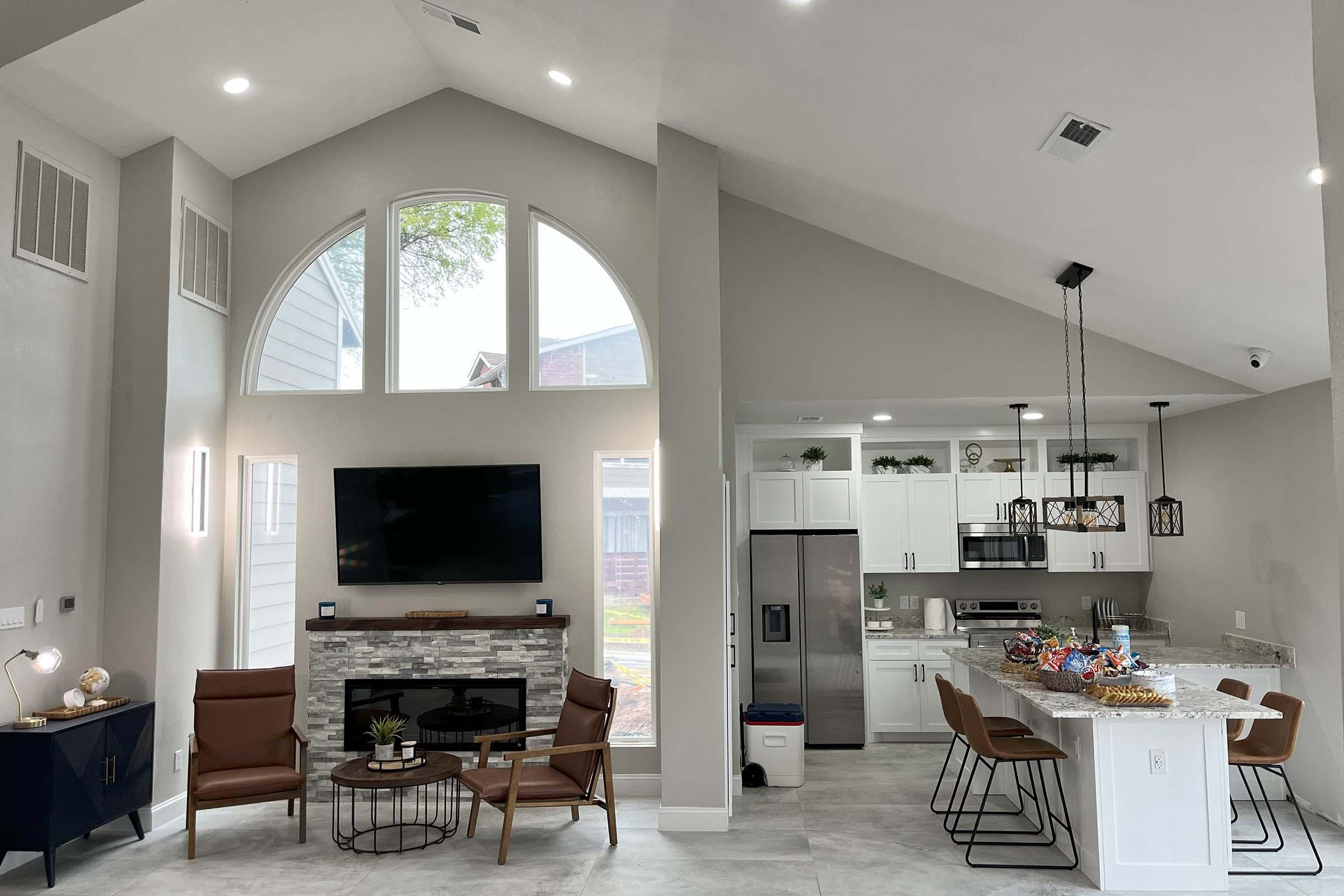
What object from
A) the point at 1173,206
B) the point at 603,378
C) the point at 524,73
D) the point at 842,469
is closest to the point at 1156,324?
the point at 1173,206

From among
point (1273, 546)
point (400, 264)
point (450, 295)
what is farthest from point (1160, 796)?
point (400, 264)

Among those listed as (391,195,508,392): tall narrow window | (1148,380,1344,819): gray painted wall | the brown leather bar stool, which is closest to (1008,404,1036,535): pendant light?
(1148,380,1344,819): gray painted wall

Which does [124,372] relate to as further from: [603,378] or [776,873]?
[776,873]

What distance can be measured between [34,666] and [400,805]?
2138 mm

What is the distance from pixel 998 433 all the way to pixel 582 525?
359cm

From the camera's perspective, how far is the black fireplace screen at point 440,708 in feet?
20.4

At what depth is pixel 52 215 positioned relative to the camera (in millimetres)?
5207

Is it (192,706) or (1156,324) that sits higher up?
(1156,324)

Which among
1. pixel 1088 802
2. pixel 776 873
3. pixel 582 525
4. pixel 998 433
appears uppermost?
A: pixel 998 433

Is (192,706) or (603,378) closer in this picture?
(192,706)

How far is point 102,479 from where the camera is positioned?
5602 millimetres

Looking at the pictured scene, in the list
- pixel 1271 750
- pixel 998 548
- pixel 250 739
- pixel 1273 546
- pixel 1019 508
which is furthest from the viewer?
pixel 998 548

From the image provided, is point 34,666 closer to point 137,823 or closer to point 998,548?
point 137,823

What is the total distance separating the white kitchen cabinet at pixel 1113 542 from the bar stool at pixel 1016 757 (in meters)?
2.81
